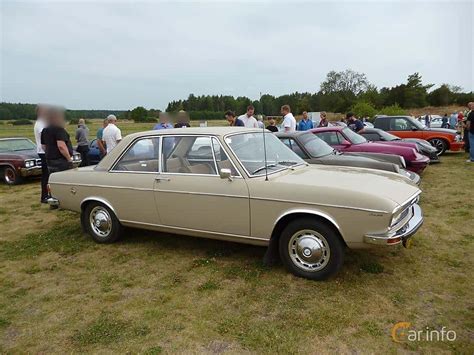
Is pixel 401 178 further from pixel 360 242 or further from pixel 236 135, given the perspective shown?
pixel 236 135

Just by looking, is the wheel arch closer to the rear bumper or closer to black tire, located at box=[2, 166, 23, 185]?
black tire, located at box=[2, 166, 23, 185]

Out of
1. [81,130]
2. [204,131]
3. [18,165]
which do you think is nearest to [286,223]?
[204,131]

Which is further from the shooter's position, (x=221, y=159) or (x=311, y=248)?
(x=221, y=159)

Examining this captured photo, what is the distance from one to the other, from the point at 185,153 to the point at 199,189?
0.65m

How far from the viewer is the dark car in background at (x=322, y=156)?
6520mm

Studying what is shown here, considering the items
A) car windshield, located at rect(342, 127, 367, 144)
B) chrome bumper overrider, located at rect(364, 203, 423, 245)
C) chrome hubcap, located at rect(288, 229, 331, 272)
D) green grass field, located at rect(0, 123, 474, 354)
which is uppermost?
car windshield, located at rect(342, 127, 367, 144)

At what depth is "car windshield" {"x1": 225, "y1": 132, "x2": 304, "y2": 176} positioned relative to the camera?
13.6 feet

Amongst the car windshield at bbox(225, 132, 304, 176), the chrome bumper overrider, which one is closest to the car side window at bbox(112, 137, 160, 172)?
the car windshield at bbox(225, 132, 304, 176)

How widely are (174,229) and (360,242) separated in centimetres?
223

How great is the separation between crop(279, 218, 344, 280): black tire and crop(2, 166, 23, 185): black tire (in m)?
8.98

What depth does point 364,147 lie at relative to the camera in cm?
854

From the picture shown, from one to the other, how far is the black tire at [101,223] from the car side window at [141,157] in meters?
0.64

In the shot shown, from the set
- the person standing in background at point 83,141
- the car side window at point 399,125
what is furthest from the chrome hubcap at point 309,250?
the car side window at point 399,125

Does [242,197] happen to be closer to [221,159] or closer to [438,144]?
[221,159]
